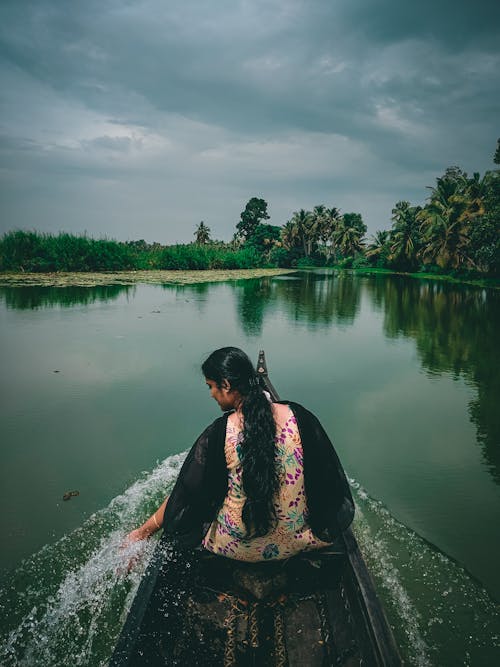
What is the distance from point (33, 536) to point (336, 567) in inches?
75.8

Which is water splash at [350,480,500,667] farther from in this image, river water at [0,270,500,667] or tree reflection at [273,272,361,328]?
tree reflection at [273,272,361,328]

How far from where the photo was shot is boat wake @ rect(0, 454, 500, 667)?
1.89 metres

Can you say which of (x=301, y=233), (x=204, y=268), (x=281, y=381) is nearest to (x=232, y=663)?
(x=281, y=381)

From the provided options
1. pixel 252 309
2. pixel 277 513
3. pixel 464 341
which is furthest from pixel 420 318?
pixel 277 513

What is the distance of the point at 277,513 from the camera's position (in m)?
1.47

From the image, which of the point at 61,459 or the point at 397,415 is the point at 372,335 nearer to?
the point at 397,415

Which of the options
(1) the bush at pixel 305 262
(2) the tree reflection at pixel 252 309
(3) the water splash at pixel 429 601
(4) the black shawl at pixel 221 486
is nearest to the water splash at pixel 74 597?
(4) the black shawl at pixel 221 486

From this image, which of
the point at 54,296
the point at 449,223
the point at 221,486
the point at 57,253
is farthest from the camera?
the point at 449,223

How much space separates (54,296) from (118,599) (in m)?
12.0

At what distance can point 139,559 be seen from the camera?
225cm

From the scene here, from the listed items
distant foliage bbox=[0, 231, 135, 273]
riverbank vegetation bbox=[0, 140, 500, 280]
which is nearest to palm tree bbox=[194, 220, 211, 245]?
riverbank vegetation bbox=[0, 140, 500, 280]

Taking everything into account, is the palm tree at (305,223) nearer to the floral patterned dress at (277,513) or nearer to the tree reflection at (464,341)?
the tree reflection at (464,341)

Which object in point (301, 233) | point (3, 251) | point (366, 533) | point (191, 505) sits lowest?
point (366, 533)

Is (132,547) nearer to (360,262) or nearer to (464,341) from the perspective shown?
(464,341)
